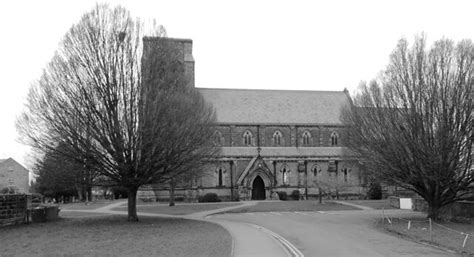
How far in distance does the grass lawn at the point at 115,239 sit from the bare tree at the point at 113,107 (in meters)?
4.11

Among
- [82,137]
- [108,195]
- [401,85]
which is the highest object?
[401,85]

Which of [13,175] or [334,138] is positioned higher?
[334,138]

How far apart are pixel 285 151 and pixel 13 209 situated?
119 feet

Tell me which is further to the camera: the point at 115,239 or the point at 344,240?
the point at 115,239

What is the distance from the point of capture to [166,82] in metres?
30.6

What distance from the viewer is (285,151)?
60.7m

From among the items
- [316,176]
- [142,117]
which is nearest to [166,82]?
[142,117]

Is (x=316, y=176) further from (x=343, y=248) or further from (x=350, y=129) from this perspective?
→ (x=343, y=248)

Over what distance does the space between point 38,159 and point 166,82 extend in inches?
388

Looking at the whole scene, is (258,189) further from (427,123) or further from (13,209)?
(13,209)

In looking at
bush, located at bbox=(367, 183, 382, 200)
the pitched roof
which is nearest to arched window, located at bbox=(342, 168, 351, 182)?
bush, located at bbox=(367, 183, 382, 200)

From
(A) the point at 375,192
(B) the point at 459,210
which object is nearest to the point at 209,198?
(A) the point at 375,192

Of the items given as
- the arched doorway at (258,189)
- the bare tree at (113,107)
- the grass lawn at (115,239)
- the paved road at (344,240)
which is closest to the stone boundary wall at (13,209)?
the grass lawn at (115,239)

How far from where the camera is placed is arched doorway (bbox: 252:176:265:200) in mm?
58750
